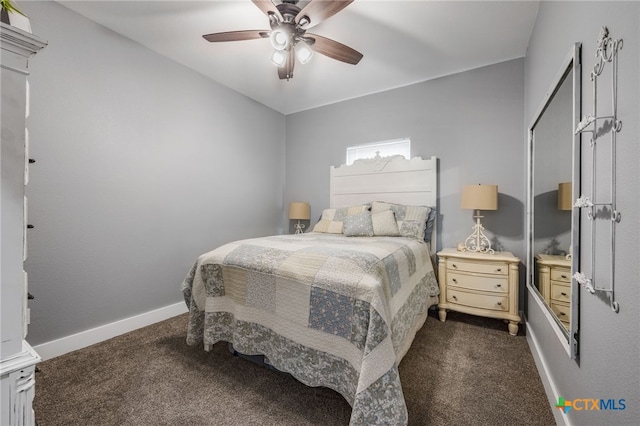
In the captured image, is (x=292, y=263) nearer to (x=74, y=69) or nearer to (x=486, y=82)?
(x=74, y=69)

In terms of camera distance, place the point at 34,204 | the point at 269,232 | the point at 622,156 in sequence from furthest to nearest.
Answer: the point at 269,232, the point at 34,204, the point at 622,156

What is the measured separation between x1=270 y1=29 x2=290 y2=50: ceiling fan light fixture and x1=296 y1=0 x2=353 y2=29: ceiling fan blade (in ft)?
0.41

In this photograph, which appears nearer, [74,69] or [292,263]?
[292,263]

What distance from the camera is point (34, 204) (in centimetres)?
183

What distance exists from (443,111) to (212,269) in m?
2.96

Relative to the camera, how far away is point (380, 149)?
344cm

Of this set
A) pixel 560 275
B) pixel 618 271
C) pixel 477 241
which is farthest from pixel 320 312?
pixel 477 241

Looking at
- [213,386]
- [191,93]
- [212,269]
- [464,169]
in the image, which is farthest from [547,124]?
[191,93]

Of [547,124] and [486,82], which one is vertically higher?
[486,82]

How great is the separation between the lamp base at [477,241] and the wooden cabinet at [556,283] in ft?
2.43

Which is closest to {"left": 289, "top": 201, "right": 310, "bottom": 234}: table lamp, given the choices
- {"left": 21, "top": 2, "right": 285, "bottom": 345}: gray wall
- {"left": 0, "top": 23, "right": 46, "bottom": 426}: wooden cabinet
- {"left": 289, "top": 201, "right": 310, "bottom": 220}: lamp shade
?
{"left": 289, "top": 201, "right": 310, "bottom": 220}: lamp shade

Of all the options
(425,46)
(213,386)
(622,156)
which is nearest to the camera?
(622,156)

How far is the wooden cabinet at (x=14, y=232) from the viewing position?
2.11 feet

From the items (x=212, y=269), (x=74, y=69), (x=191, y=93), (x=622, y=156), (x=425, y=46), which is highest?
(x=425, y=46)
